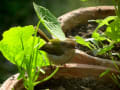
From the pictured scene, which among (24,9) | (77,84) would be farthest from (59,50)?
(24,9)

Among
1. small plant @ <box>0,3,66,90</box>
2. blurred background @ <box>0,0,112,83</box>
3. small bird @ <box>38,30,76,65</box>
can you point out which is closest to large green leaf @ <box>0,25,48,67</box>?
small plant @ <box>0,3,66,90</box>

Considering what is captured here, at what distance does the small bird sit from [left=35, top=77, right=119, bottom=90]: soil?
0.08 metres

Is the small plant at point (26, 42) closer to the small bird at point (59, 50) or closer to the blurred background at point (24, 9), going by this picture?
the small bird at point (59, 50)

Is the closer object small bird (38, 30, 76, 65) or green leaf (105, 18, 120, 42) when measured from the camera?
green leaf (105, 18, 120, 42)

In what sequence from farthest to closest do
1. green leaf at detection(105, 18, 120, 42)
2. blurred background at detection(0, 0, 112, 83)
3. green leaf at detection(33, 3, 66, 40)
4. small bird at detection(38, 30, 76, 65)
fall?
blurred background at detection(0, 0, 112, 83)
small bird at detection(38, 30, 76, 65)
green leaf at detection(105, 18, 120, 42)
green leaf at detection(33, 3, 66, 40)

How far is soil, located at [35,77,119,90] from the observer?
95cm

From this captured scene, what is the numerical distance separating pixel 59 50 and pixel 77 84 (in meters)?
0.15

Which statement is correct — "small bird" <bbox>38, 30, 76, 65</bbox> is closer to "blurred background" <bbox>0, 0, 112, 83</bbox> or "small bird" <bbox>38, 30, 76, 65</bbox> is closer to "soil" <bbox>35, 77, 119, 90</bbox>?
"soil" <bbox>35, 77, 119, 90</bbox>

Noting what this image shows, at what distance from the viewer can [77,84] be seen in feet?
3.15

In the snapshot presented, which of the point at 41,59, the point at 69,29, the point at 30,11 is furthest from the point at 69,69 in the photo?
the point at 30,11

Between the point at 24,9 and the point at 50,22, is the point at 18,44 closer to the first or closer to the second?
the point at 50,22

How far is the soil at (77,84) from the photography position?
0.95 m

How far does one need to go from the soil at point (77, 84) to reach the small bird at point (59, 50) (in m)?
0.08

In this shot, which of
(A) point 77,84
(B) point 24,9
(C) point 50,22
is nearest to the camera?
(C) point 50,22
